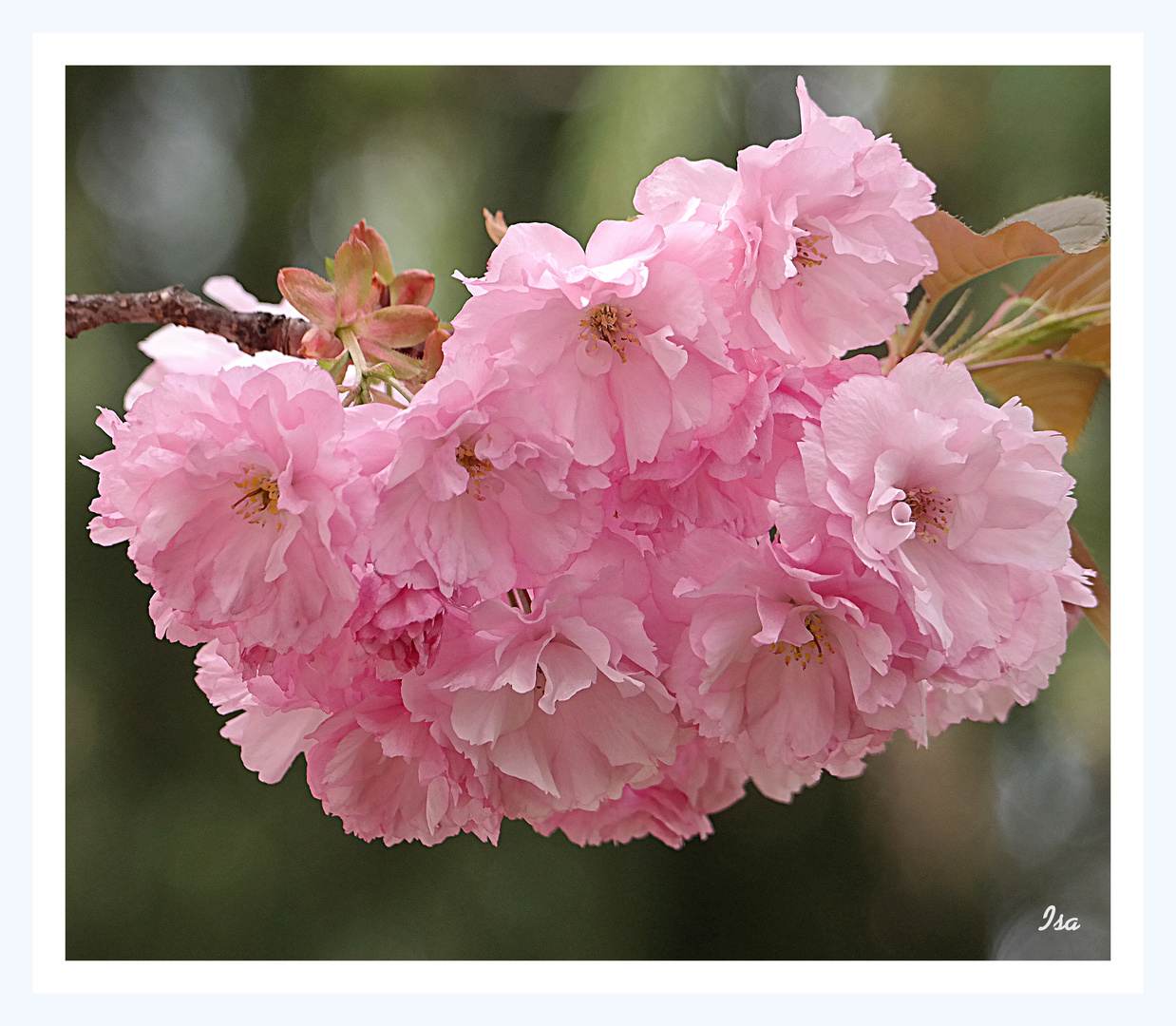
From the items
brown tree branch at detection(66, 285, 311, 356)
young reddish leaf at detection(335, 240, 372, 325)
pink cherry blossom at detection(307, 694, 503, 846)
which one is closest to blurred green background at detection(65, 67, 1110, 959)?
brown tree branch at detection(66, 285, 311, 356)

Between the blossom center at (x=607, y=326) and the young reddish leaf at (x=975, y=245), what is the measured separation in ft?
0.67

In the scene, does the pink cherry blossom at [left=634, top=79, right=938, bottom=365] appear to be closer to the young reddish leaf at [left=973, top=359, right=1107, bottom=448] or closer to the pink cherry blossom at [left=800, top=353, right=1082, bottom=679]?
the pink cherry blossom at [left=800, top=353, right=1082, bottom=679]

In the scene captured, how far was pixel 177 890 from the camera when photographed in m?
1.79

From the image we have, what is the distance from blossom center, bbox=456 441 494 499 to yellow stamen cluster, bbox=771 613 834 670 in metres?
0.14

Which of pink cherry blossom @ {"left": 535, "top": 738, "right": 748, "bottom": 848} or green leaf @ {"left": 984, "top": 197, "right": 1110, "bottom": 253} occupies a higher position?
green leaf @ {"left": 984, "top": 197, "right": 1110, "bottom": 253}

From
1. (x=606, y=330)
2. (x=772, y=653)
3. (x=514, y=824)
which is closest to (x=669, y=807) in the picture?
(x=772, y=653)

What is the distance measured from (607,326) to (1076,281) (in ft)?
1.29

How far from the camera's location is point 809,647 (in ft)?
1.38

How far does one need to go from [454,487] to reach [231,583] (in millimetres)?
98

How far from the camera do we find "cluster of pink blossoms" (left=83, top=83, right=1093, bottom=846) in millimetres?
364

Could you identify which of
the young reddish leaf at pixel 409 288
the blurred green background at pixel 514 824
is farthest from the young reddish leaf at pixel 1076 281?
the blurred green background at pixel 514 824

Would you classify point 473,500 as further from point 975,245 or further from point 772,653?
point 975,245
